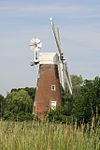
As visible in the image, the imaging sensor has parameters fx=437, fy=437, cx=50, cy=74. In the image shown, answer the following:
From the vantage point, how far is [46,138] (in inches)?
251

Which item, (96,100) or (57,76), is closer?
(96,100)

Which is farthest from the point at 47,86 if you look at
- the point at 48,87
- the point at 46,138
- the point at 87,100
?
the point at 46,138

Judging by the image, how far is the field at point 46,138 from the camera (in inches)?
243

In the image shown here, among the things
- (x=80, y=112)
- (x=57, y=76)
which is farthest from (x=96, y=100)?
(x=57, y=76)

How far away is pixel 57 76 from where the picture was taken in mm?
40875

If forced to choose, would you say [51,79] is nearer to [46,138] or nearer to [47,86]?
[47,86]

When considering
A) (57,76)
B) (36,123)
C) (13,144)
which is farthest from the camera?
(57,76)

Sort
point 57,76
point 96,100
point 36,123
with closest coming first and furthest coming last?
point 36,123, point 96,100, point 57,76

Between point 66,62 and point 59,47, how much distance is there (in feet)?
5.89

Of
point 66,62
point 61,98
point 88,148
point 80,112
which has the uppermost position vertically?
point 66,62

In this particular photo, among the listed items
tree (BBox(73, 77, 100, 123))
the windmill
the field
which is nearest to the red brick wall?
the windmill

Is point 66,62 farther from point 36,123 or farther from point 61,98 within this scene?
point 36,123

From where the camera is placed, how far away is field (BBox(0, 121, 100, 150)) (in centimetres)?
616

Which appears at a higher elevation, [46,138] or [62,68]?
[62,68]
